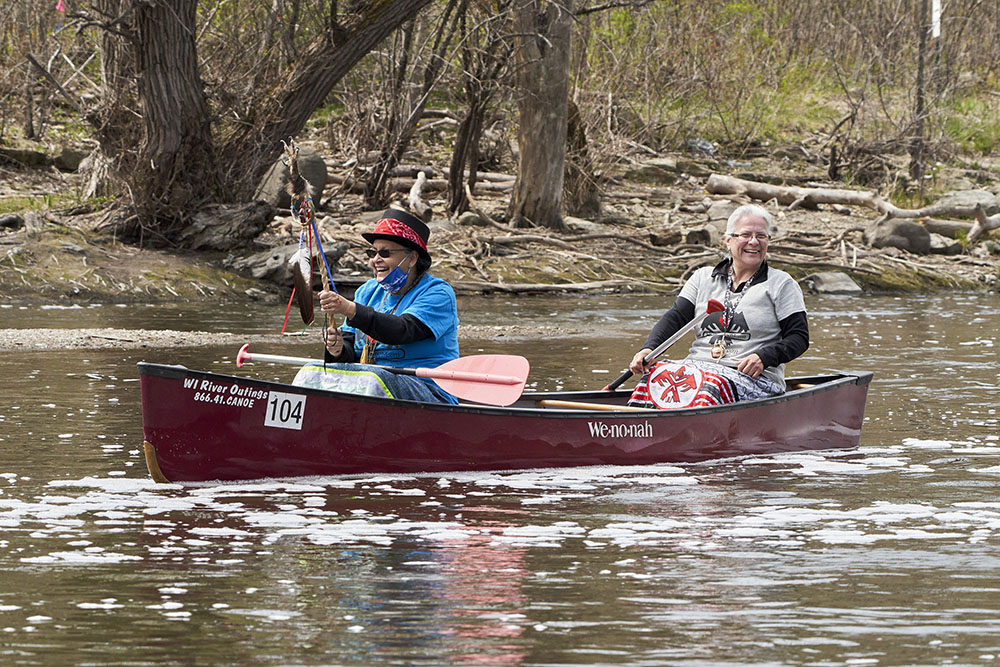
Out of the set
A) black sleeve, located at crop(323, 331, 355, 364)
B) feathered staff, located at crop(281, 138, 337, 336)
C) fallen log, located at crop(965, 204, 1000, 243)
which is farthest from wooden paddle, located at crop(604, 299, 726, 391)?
fallen log, located at crop(965, 204, 1000, 243)

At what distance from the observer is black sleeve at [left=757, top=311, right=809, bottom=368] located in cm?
791

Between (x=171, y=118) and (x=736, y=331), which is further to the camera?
(x=171, y=118)

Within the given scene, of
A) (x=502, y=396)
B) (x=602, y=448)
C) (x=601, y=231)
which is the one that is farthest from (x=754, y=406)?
(x=601, y=231)

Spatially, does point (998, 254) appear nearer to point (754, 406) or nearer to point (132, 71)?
point (132, 71)

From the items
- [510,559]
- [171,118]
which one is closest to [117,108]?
[171,118]

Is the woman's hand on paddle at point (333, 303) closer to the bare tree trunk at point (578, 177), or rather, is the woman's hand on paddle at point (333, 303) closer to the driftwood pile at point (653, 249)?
the driftwood pile at point (653, 249)

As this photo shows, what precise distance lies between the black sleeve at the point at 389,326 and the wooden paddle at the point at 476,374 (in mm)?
172

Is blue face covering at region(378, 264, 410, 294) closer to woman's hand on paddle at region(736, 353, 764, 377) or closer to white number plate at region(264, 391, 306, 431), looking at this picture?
white number plate at region(264, 391, 306, 431)

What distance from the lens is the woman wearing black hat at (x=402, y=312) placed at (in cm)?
719

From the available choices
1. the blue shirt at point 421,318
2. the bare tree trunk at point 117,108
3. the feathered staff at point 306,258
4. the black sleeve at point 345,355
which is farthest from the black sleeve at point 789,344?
the bare tree trunk at point 117,108

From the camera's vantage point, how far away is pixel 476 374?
7262 mm

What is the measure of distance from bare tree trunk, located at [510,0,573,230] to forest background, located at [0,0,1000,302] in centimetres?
3

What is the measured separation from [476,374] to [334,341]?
0.70 metres

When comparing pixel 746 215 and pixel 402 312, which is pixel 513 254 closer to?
pixel 746 215
